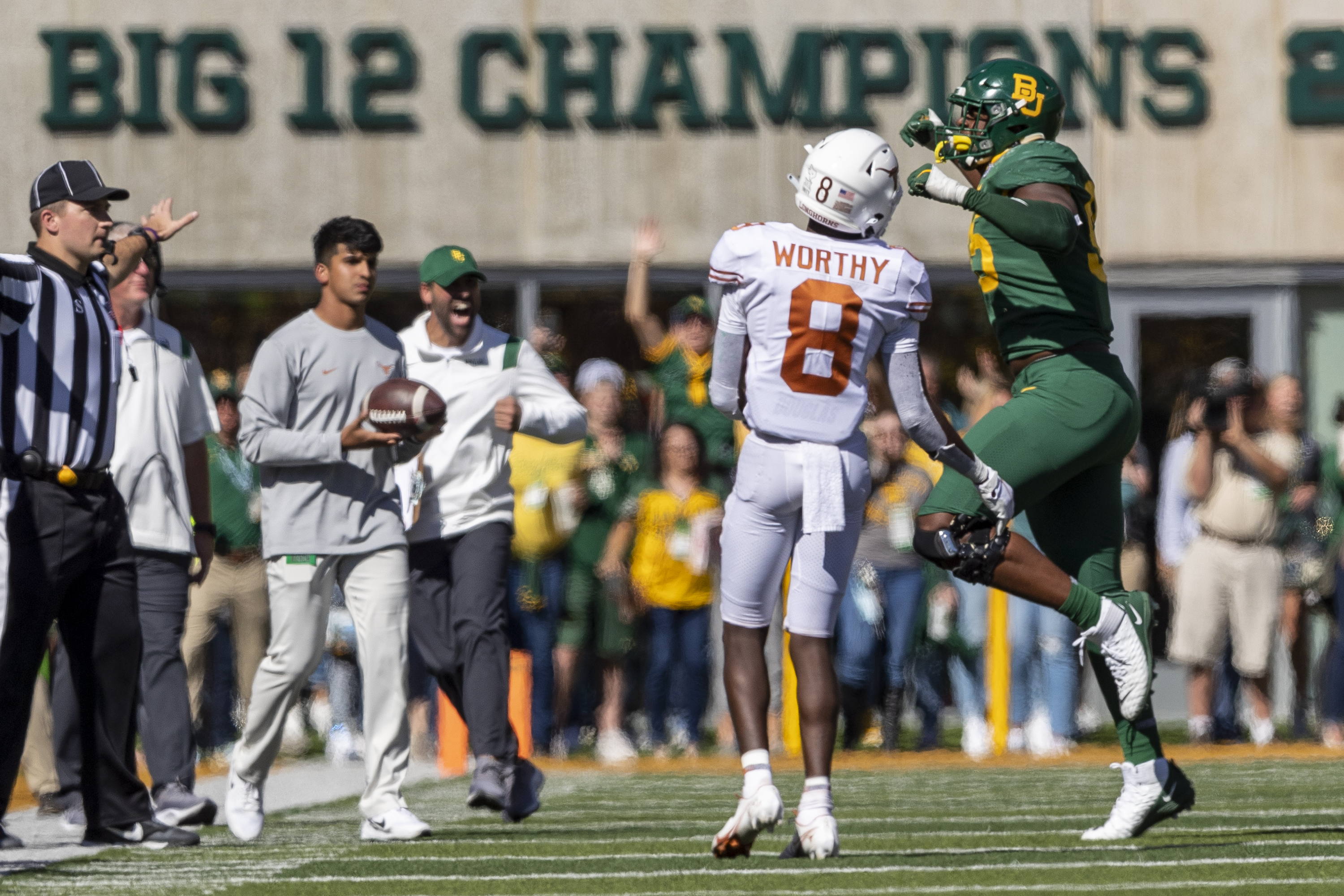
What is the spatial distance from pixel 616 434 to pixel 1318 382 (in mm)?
5774

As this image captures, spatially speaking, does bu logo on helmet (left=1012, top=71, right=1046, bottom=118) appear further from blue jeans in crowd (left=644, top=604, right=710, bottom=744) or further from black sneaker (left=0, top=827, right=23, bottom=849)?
blue jeans in crowd (left=644, top=604, right=710, bottom=744)

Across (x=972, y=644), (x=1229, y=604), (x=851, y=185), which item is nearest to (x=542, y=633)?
(x=972, y=644)

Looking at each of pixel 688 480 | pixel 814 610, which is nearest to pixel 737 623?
pixel 814 610

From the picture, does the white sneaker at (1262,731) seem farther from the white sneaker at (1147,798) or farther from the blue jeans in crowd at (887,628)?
the white sneaker at (1147,798)

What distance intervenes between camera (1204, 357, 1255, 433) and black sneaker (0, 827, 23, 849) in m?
7.67

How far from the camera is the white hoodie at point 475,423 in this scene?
8.34 meters

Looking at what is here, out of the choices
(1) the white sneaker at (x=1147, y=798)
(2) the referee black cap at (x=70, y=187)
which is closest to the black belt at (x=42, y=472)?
(2) the referee black cap at (x=70, y=187)

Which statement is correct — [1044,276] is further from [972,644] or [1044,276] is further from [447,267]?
[972,644]

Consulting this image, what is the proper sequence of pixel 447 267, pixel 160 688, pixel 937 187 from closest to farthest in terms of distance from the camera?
1. pixel 937 187
2. pixel 160 688
3. pixel 447 267

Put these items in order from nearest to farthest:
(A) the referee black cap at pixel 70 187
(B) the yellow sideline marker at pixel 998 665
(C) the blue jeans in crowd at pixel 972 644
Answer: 1. (A) the referee black cap at pixel 70 187
2. (C) the blue jeans in crowd at pixel 972 644
3. (B) the yellow sideline marker at pixel 998 665

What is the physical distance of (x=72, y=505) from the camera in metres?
6.86

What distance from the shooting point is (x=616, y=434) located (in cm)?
1311

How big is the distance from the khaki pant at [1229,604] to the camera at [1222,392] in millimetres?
673

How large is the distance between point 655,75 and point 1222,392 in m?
4.96
